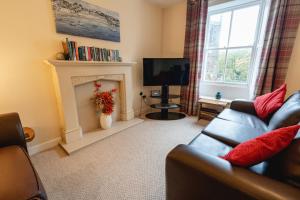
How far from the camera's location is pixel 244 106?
2.24 meters

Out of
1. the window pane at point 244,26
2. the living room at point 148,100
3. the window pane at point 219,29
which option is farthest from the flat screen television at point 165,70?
the window pane at point 244,26

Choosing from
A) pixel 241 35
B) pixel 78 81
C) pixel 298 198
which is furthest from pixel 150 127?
pixel 241 35

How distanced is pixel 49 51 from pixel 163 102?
2217 millimetres

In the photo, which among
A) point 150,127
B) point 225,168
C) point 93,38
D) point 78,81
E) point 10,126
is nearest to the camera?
point 225,168

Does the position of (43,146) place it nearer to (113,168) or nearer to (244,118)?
(113,168)

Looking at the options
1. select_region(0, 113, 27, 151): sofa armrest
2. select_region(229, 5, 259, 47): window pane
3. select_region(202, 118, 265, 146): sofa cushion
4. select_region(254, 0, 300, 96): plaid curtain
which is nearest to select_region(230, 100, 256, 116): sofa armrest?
select_region(254, 0, 300, 96): plaid curtain

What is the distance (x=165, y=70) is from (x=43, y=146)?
244cm

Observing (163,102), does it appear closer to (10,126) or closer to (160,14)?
(160,14)

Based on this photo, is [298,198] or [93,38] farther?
[93,38]

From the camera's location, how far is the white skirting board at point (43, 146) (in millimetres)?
1947

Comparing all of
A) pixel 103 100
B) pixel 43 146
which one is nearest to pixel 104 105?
pixel 103 100

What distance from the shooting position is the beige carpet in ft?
4.47

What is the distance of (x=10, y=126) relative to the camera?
127 cm

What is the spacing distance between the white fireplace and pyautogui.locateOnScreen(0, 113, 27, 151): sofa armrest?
71cm
